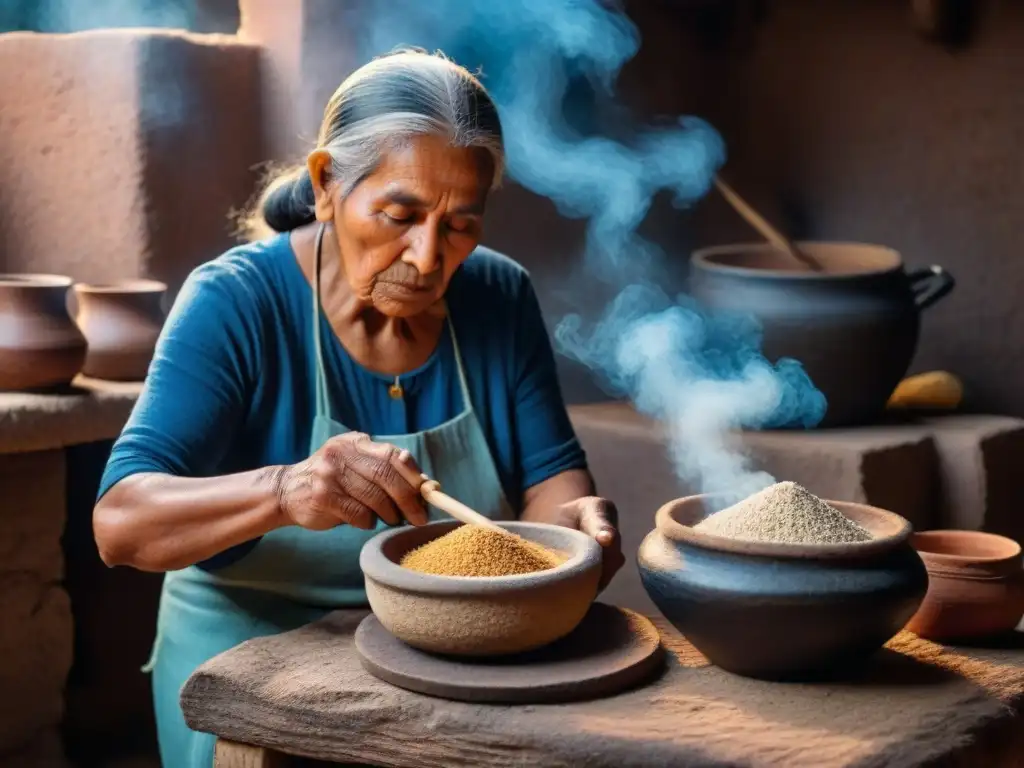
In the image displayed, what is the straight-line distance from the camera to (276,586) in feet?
7.02

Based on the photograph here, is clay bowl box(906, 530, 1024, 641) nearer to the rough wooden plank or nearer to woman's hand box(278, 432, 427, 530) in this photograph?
woman's hand box(278, 432, 427, 530)

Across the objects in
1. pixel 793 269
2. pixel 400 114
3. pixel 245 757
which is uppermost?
pixel 400 114

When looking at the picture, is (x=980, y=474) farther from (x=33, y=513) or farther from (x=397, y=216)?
(x=33, y=513)

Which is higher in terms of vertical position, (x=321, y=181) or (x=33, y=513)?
(x=321, y=181)

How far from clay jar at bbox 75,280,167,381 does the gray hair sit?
1283 mm

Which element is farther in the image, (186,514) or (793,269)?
(793,269)

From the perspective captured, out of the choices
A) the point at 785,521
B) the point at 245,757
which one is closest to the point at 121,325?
the point at 245,757

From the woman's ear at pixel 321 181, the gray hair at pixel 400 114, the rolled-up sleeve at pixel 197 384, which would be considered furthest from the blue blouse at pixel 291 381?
the gray hair at pixel 400 114

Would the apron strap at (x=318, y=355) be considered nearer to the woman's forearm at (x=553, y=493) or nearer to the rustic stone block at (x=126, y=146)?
the woman's forearm at (x=553, y=493)

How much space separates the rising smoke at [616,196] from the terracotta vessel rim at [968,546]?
1239 millimetres

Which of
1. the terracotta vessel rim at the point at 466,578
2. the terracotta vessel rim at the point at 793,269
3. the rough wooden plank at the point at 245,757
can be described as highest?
the terracotta vessel rim at the point at 793,269

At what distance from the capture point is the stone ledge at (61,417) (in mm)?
3004

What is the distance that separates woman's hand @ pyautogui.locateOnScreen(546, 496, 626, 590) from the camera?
1984 mm

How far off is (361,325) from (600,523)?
55 cm
